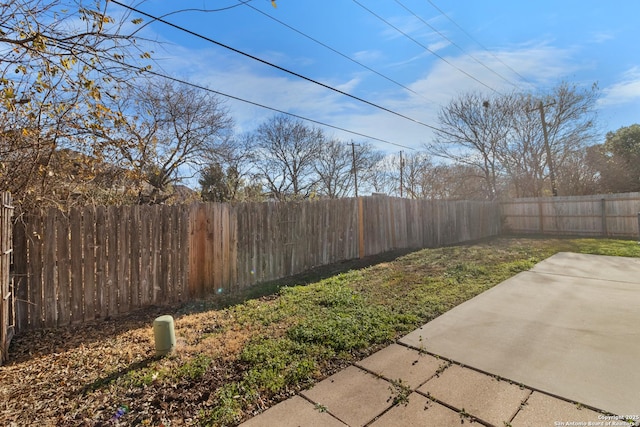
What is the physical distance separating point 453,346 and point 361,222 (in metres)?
4.89

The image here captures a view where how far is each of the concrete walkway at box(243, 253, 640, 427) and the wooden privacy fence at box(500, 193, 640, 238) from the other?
1108cm

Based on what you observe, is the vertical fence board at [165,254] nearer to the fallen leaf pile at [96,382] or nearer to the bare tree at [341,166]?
the fallen leaf pile at [96,382]

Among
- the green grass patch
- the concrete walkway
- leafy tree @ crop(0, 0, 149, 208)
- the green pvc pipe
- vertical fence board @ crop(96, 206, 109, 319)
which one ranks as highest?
leafy tree @ crop(0, 0, 149, 208)

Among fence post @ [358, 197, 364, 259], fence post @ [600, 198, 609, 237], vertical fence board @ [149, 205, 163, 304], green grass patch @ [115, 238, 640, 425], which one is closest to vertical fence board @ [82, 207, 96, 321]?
vertical fence board @ [149, 205, 163, 304]

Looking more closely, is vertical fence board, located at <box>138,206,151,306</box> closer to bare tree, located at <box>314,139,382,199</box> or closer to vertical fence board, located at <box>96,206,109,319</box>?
vertical fence board, located at <box>96,206,109,319</box>

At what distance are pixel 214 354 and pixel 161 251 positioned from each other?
6.89 ft

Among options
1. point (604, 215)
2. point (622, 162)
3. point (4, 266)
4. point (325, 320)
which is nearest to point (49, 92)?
point (4, 266)

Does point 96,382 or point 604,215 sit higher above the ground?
point 604,215

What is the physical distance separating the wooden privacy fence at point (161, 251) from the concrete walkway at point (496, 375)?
2.98 metres

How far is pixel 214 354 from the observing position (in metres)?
2.77

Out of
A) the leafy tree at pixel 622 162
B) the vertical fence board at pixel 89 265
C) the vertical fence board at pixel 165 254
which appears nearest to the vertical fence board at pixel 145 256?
the vertical fence board at pixel 165 254

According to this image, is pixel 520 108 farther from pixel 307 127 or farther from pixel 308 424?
pixel 308 424

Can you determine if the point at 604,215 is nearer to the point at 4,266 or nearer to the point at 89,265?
the point at 89,265

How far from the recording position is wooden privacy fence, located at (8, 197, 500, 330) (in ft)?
11.0
